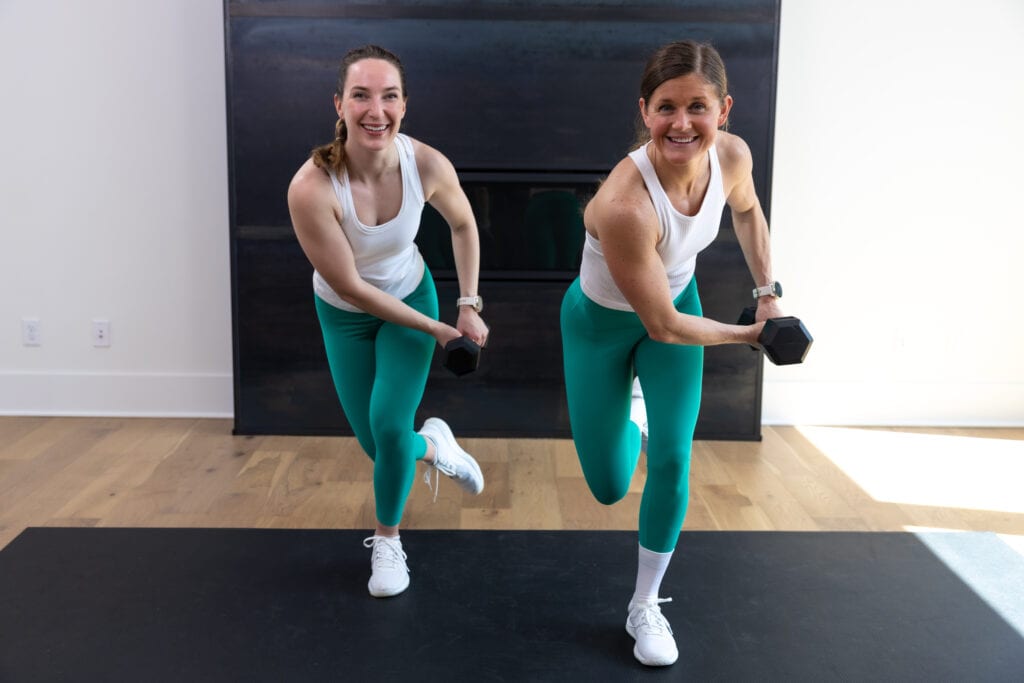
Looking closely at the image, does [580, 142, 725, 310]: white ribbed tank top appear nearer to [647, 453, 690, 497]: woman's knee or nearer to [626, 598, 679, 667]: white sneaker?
[647, 453, 690, 497]: woman's knee

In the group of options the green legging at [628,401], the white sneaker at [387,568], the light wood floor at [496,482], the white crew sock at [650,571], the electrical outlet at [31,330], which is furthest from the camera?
the electrical outlet at [31,330]

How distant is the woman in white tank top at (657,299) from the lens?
2.01 meters

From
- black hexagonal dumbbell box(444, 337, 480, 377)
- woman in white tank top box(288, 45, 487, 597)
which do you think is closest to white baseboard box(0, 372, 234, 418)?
woman in white tank top box(288, 45, 487, 597)

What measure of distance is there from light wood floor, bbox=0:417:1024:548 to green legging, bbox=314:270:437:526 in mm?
541

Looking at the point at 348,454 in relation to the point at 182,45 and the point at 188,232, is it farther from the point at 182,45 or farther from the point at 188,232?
the point at 182,45

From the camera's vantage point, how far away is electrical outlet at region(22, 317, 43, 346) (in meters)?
4.23

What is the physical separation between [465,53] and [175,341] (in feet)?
5.69

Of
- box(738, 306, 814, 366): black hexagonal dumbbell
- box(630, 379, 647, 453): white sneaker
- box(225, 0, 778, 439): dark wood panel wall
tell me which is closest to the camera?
box(738, 306, 814, 366): black hexagonal dumbbell

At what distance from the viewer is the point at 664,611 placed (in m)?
2.49

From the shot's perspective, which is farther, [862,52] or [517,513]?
[862,52]

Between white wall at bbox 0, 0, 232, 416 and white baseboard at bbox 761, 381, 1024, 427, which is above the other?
white wall at bbox 0, 0, 232, 416

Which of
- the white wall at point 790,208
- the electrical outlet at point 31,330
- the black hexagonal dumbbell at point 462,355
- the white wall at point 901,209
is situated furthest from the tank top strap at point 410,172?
the electrical outlet at point 31,330

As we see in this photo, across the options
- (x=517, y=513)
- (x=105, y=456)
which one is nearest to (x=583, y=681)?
(x=517, y=513)

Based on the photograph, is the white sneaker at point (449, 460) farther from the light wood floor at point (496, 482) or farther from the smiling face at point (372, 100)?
the smiling face at point (372, 100)
